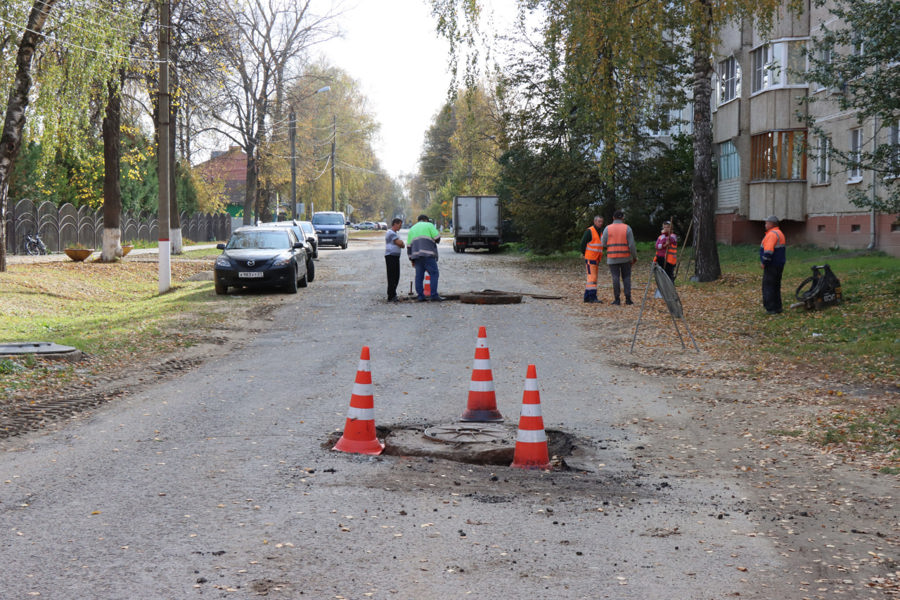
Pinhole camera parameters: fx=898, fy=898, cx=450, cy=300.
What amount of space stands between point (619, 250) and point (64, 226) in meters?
25.6

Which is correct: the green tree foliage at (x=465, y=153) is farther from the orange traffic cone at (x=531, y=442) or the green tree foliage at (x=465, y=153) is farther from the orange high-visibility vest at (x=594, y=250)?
the orange traffic cone at (x=531, y=442)

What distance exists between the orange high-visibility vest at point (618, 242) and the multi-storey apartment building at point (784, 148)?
9197 millimetres

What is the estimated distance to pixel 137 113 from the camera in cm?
3167

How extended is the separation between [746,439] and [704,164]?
49.4 ft

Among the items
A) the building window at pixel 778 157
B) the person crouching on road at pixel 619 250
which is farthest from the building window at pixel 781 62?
the person crouching on road at pixel 619 250

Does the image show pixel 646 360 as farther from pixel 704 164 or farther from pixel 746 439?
pixel 704 164

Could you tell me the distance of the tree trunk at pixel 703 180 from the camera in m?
21.2

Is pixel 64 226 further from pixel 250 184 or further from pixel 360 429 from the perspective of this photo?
pixel 360 429

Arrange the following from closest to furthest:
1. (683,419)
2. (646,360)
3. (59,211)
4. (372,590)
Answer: (372,590) < (683,419) < (646,360) < (59,211)

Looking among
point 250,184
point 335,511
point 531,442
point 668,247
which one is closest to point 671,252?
point 668,247

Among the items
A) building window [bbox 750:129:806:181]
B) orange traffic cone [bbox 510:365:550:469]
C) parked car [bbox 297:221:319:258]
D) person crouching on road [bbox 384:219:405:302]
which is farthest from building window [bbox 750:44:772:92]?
orange traffic cone [bbox 510:365:550:469]

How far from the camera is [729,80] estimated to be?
3459 cm

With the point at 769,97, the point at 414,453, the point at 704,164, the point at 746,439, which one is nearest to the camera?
the point at 414,453

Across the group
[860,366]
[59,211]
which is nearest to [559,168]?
[59,211]
